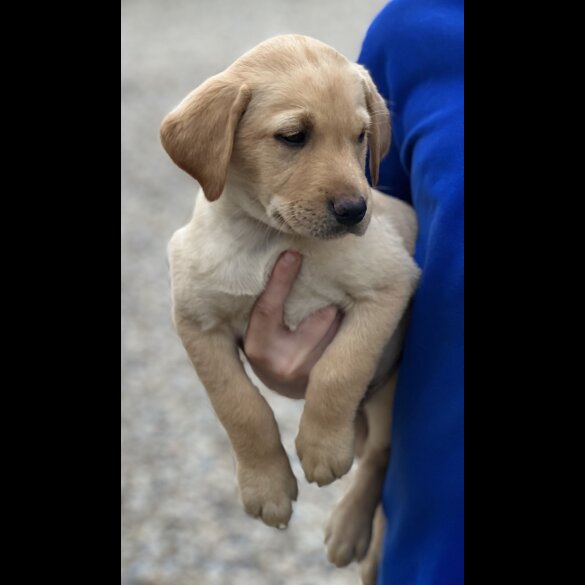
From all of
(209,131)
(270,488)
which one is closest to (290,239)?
(209,131)

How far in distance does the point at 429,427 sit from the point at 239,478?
62 cm

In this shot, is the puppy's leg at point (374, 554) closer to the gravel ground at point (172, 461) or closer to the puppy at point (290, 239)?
the puppy at point (290, 239)

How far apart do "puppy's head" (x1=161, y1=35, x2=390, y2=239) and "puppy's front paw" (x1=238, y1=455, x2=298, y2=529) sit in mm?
579

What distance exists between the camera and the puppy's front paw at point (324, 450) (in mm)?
2270

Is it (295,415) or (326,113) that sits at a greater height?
(326,113)

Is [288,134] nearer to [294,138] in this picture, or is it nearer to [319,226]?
[294,138]

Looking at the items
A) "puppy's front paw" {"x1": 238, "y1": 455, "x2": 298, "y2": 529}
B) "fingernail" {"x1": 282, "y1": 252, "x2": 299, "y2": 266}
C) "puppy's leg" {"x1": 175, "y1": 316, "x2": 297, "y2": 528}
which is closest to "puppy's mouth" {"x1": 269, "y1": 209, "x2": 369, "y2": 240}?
"fingernail" {"x1": 282, "y1": 252, "x2": 299, "y2": 266}

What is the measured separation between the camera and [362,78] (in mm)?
2264

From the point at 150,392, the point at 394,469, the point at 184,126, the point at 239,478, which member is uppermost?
the point at 184,126

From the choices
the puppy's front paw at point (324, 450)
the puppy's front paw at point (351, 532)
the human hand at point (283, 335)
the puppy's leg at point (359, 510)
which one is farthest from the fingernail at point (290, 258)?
the puppy's front paw at point (351, 532)

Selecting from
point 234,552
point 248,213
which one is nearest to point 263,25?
point 234,552

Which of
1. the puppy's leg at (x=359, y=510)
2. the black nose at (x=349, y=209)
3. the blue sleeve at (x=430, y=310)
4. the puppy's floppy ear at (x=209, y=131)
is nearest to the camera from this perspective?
the blue sleeve at (x=430, y=310)
